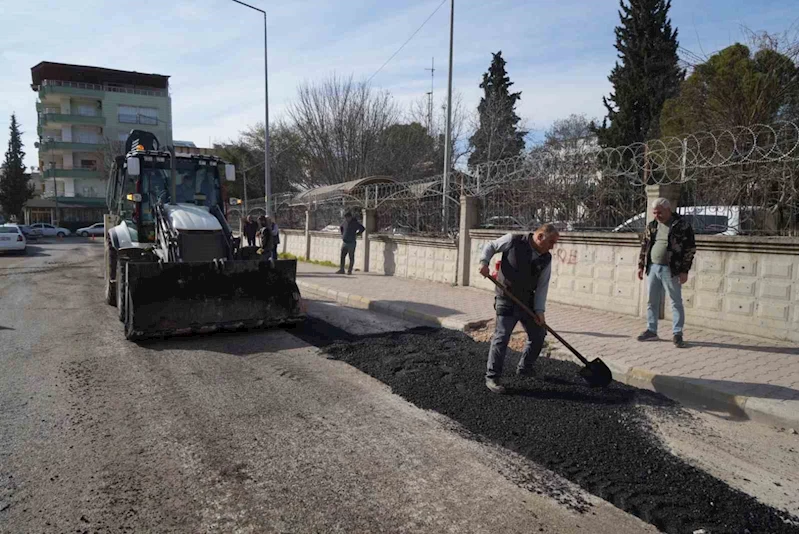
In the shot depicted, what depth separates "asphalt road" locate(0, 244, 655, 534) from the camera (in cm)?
292

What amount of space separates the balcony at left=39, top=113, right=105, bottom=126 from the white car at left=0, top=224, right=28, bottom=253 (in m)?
36.5

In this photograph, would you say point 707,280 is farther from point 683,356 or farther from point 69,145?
point 69,145

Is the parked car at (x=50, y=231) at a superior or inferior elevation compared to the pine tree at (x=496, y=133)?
inferior

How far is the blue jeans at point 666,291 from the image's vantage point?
6.19 metres

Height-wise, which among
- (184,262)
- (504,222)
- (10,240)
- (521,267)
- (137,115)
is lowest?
(10,240)

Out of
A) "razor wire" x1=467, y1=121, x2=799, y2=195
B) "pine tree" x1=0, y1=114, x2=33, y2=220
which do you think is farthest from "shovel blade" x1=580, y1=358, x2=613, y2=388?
"pine tree" x1=0, y1=114, x2=33, y2=220

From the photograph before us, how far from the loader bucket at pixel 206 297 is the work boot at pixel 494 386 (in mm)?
3592

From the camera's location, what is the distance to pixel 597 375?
518 centimetres

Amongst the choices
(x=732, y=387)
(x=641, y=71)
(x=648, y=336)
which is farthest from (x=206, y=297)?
(x=641, y=71)

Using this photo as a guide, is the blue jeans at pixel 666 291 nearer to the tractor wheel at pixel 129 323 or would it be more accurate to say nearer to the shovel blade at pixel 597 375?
the shovel blade at pixel 597 375

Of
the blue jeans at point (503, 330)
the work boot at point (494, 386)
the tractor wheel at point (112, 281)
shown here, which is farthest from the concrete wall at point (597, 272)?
the tractor wheel at point (112, 281)

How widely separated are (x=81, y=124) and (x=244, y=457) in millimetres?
63021

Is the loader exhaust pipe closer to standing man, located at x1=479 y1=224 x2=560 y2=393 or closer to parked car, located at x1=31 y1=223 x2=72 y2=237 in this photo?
standing man, located at x1=479 y1=224 x2=560 y2=393

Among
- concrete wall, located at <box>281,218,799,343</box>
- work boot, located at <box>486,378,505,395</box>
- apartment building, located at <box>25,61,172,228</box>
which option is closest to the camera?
work boot, located at <box>486,378,505,395</box>
